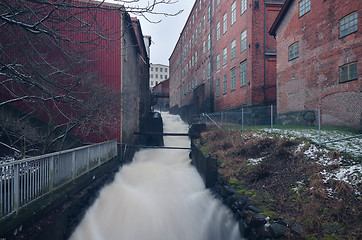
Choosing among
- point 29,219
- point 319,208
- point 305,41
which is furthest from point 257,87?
point 29,219

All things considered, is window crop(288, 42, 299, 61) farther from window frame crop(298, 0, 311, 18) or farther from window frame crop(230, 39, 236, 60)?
window frame crop(230, 39, 236, 60)

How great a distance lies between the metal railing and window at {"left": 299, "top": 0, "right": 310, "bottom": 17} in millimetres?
14948

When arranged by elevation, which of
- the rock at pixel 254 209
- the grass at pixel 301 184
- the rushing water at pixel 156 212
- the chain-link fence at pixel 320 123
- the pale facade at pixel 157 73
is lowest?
the rushing water at pixel 156 212

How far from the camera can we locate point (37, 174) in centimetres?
448

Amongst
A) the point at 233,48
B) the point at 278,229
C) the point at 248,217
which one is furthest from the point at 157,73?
the point at 278,229

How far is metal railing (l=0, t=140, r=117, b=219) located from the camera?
3.66m

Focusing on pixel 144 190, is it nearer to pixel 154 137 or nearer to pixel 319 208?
pixel 319 208

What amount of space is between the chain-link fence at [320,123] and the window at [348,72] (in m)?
1.36

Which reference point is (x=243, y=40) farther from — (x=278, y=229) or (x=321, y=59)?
(x=278, y=229)

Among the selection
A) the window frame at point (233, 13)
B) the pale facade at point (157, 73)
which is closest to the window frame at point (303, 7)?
the window frame at point (233, 13)

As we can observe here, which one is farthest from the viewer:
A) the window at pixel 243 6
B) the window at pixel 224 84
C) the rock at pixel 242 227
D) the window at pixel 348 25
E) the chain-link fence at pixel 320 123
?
the window at pixel 224 84

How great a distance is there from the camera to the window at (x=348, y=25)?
10.3 m

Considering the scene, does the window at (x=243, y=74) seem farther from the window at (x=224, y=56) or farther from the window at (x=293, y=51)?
the window at (x=224, y=56)

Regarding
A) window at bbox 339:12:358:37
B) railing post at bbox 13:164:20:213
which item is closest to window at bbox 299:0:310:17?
window at bbox 339:12:358:37
